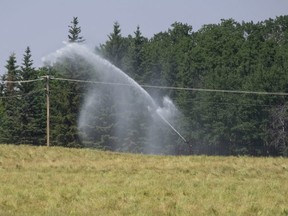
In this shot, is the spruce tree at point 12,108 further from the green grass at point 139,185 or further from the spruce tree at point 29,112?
the green grass at point 139,185

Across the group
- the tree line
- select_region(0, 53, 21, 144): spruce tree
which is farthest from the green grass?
select_region(0, 53, 21, 144): spruce tree

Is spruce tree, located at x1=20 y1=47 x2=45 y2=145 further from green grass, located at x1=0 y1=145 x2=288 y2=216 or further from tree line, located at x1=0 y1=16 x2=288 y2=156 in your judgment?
green grass, located at x1=0 y1=145 x2=288 y2=216

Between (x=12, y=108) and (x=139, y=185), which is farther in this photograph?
(x=12, y=108)

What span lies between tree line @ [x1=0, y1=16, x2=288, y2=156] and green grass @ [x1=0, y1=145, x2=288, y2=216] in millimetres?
44246

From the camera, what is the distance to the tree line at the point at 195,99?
258ft

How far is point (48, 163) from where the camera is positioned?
27922mm

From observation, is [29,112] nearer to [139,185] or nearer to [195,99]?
[195,99]

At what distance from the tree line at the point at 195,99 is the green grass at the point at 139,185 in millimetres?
44246

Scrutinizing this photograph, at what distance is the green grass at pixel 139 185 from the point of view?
559 inches

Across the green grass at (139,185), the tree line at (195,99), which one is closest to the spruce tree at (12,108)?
the tree line at (195,99)

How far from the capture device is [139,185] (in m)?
18.9

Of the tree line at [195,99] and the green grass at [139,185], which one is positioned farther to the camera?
the tree line at [195,99]

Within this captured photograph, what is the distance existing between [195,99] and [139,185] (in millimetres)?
70206

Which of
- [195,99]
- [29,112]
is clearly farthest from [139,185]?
[195,99]
